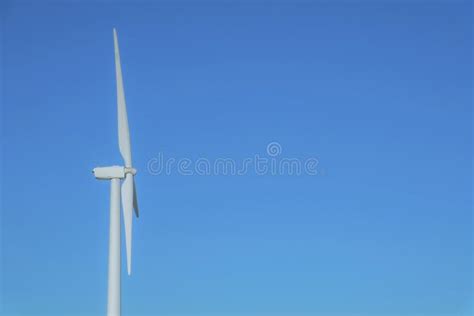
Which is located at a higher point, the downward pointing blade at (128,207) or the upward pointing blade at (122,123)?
the upward pointing blade at (122,123)

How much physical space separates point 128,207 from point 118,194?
1.02 metres

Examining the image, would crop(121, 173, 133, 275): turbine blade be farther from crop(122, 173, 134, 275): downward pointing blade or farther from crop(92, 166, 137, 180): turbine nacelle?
crop(92, 166, 137, 180): turbine nacelle

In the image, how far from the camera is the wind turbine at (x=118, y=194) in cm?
2545

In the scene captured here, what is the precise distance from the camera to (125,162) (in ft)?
90.5

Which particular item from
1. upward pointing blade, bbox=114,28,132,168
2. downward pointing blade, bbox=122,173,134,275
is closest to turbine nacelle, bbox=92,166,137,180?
downward pointing blade, bbox=122,173,134,275

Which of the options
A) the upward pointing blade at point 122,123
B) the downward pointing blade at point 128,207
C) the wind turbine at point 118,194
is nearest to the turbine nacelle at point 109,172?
the wind turbine at point 118,194

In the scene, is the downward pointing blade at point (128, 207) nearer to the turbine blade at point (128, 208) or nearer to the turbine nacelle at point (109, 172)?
the turbine blade at point (128, 208)

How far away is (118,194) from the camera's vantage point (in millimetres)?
26672

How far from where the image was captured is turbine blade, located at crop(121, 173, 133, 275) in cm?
2708

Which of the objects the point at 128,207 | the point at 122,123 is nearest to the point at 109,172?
the point at 128,207

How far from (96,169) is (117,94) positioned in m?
3.25

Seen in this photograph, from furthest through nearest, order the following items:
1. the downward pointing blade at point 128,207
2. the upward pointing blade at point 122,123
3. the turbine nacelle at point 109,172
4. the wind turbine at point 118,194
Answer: the upward pointing blade at point 122,123 < the downward pointing blade at point 128,207 < the turbine nacelle at point 109,172 < the wind turbine at point 118,194

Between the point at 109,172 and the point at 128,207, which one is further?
the point at 128,207

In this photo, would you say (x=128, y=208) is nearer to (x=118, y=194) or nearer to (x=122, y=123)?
(x=118, y=194)
